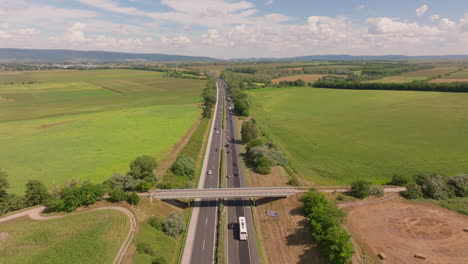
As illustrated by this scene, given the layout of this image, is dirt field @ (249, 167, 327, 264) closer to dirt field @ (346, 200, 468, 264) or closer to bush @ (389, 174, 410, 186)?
dirt field @ (346, 200, 468, 264)

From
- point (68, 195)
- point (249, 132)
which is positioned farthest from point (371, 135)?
point (68, 195)

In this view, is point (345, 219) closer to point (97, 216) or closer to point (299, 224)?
point (299, 224)

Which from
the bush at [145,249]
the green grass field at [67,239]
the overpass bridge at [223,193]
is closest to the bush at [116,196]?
the green grass field at [67,239]

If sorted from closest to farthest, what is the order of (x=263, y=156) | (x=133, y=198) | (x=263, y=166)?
(x=133, y=198), (x=263, y=166), (x=263, y=156)

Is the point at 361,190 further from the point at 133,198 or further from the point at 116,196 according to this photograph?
the point at 116,196

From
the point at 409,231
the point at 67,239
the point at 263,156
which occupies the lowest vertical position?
the point at 409,231

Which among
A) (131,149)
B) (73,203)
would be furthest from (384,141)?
(73,203)

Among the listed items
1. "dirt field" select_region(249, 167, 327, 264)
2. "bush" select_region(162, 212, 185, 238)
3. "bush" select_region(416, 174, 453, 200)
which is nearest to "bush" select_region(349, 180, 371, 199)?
"bush" select_region(416, 174, 453, 200)
